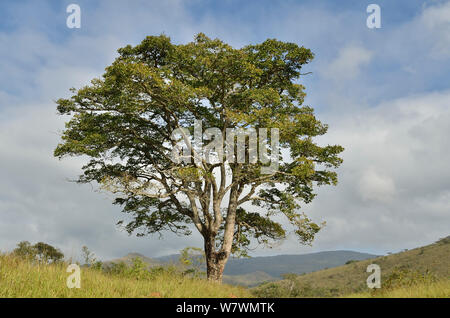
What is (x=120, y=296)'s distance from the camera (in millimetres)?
9039

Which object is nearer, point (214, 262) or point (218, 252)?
point (214, 262)

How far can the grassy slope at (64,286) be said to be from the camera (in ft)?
28.7

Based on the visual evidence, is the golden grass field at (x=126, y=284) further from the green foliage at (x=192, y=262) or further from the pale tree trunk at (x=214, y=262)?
the pale tree trunk at (x=214, y=262)

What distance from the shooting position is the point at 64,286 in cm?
915

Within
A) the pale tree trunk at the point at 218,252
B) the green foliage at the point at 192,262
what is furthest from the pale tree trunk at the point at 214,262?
the green foliage at the point at 192,262

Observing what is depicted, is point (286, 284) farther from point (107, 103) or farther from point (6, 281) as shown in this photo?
point (6, 281)

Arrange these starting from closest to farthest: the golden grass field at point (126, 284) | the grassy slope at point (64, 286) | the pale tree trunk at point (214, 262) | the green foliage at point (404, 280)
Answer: the grassy slope at point (64, 286) < the golden grass field at point (126, 284) < the green foliage at point (404, 280) < the pale tree trunk at point (214, 262)

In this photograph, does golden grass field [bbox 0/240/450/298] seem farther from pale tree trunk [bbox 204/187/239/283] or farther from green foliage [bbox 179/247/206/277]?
pale tree trunk [bbox 204/187/239/283]

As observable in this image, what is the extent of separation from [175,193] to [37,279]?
1232 cm

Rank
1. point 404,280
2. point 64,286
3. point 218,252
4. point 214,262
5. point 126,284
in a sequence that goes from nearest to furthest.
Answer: point 64,286 < point 126,284 < point 404,280 < point 214,262 < point 218,252

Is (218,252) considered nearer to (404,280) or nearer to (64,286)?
(404,280)

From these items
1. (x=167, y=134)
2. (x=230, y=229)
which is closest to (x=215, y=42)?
(x=167, y=134)

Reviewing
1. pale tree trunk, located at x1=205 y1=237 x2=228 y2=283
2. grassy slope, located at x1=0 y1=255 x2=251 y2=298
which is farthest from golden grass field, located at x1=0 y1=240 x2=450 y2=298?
pale tree trunk, located at x1=205 y1=237 x2=228 y2=283

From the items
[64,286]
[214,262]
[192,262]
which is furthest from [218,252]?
[64,286]
